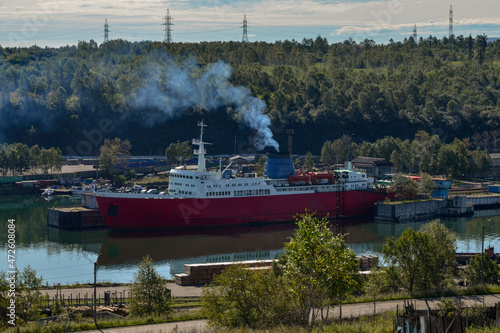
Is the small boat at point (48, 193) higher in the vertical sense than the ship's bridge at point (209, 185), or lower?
lower

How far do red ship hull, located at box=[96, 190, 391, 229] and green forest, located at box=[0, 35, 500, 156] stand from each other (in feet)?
77.8

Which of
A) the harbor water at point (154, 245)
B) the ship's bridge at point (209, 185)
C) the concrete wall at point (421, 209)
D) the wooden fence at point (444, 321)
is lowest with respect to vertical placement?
the harbor water at point (154, 245)

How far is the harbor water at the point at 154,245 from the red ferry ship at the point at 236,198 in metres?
0.93

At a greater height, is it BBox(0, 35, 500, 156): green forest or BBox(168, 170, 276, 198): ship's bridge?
BBox(0, 35, 500, 156): green forest

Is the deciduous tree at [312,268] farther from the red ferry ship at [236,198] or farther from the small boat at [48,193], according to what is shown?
the small boat at [48,193]

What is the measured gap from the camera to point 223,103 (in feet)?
323

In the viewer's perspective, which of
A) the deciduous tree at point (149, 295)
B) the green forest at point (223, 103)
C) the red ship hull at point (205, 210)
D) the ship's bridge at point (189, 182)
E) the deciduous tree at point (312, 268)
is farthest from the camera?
the green forest at point (223, 103)

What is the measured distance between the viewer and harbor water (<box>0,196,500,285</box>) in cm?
3978

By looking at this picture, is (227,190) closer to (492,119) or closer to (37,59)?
(492,119)

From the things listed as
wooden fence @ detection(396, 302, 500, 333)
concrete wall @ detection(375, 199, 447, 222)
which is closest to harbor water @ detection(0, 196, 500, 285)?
concrete wall @ detection(375, 199, 447, 222)

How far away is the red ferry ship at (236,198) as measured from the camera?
4916 centimetres

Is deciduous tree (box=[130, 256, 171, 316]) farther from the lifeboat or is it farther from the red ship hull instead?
the lifeboat

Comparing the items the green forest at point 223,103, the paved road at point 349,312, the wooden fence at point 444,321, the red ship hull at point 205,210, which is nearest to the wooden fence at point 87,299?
the paved road at point 349,312

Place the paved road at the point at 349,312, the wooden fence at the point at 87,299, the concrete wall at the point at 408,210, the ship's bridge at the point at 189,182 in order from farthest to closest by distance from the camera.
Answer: the concrete wall at the point at 408,210
the ship's bridge at the point at 189,182
the wooden fence at the point at 87,299
the paved road at the point at 349,312
